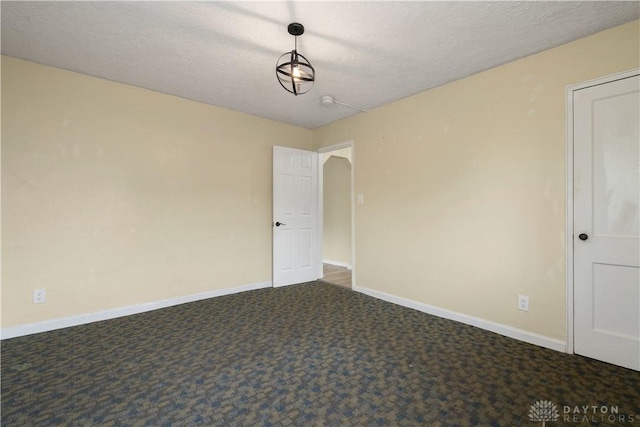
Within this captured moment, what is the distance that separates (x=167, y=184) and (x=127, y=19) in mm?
1841

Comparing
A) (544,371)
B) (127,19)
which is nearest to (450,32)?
(127,19)

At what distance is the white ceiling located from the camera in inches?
80.0

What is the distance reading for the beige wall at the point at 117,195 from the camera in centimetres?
276

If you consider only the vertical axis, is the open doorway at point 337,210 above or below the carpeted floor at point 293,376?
above

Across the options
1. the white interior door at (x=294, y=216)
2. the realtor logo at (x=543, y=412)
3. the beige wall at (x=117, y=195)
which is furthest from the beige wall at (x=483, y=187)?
the beige wall at (x=117, y=195)

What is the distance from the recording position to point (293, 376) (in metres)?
2.09

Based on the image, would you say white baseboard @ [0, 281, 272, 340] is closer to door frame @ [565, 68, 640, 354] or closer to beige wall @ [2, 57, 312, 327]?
beige wall @ [2, 57, 312, 327]

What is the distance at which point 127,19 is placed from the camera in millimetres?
2156

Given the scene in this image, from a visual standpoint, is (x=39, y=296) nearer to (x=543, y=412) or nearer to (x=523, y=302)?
(x=543, y=412)

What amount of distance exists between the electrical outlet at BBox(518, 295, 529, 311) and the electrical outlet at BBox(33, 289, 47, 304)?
14.7 feet

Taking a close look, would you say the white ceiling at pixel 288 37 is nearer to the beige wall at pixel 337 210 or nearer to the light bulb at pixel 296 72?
the light bulb at pixel 296 72

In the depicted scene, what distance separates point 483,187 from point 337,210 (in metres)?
3.52

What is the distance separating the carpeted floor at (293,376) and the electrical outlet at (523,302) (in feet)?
1.01

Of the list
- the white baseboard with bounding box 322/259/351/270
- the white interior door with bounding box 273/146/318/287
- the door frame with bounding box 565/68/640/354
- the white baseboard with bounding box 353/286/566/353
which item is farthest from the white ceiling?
the white baseboard with bounding box 322/259/351/270
